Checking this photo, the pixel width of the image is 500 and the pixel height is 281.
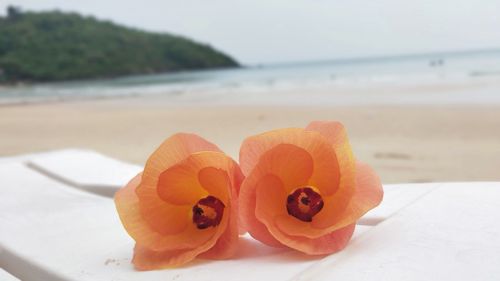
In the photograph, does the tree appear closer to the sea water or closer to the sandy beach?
the sea water

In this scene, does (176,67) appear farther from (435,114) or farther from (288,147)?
(288,147)

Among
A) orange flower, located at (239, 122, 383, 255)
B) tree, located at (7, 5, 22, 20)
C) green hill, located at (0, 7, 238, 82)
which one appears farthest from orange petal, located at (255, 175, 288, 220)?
tree, located at (7, 5, 22, 20)

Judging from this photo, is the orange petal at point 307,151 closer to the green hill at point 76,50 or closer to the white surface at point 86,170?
the white surface at point 86,170

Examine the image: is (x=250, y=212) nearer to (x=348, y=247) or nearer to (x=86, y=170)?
(x=348, y=247)

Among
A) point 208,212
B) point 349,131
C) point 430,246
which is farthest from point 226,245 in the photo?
point 349,131

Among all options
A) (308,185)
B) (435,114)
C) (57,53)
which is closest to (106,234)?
(308,185)

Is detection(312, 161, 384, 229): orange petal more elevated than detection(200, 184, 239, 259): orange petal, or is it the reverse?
detection(312, 161, 384, 229): orange petal

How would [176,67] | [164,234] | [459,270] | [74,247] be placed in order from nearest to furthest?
[459,270]
[164,234]
[74,247]
[176,67]

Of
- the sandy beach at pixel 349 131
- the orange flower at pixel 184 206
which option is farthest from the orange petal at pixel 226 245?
the sandy beach at pixel 349 131
